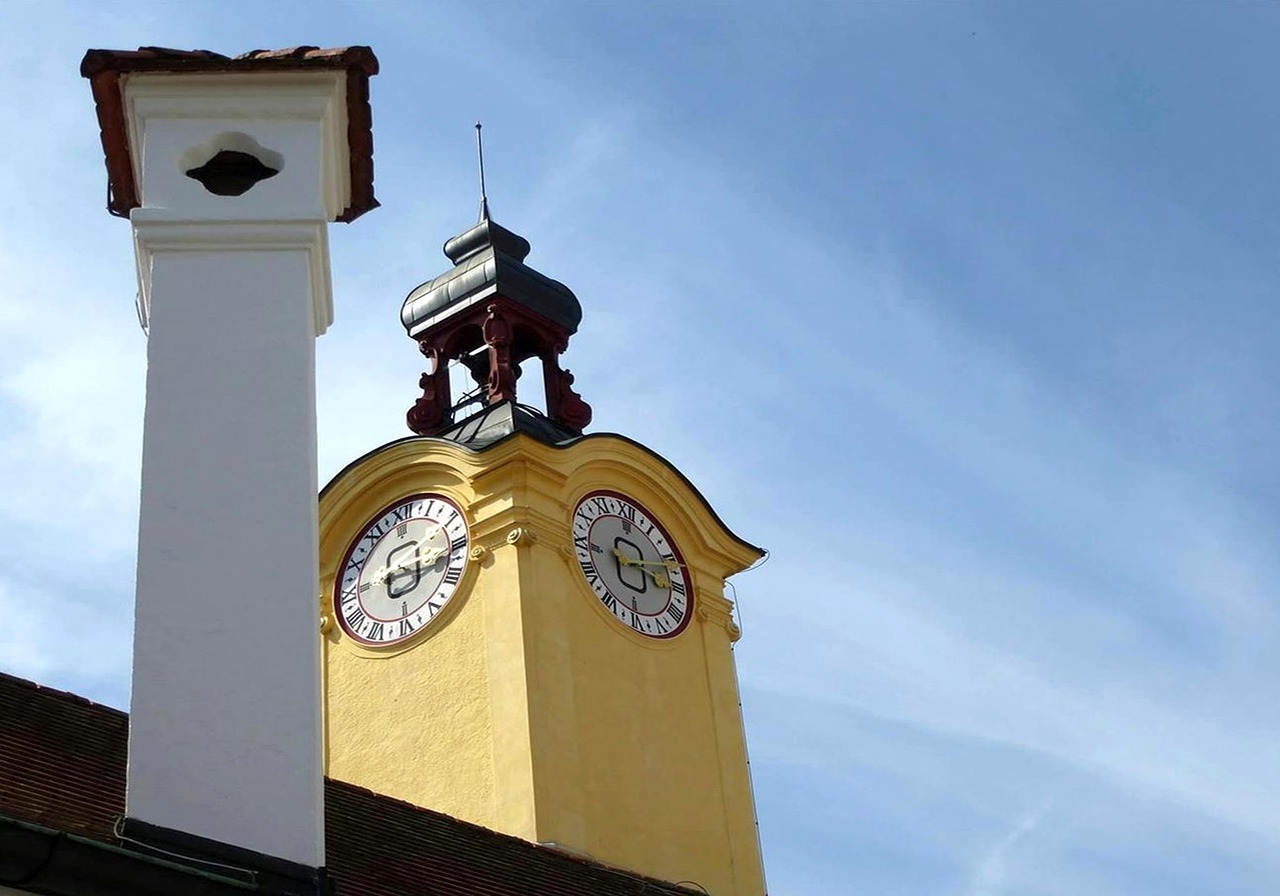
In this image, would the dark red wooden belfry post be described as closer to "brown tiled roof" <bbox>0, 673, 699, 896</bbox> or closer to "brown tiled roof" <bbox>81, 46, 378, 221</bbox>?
"brown tiled roof" <bbox>0, 673, 699, 896</bbox>

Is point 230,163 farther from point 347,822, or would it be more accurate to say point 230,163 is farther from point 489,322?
point 489,322

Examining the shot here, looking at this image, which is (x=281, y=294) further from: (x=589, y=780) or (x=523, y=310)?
(x=523, y=310)

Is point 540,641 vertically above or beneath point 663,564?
beneath

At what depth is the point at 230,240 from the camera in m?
8.30

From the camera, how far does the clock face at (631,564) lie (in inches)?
750

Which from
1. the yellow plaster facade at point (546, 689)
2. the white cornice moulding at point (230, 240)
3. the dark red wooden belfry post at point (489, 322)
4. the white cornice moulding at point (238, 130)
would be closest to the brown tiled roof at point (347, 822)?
the white cornice moulding at point (230, 240)

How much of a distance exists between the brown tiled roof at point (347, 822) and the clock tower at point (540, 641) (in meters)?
5.19

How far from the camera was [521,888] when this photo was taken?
10.8 m

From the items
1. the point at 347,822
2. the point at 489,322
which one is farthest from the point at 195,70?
the point at 489,322

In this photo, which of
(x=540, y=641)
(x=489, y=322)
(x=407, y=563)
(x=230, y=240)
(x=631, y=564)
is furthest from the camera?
(x=489, y=322)

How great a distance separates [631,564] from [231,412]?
1173 centimetres

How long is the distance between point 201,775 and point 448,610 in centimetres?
1169

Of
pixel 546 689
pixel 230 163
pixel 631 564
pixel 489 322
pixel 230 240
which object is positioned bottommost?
pixel 230 240

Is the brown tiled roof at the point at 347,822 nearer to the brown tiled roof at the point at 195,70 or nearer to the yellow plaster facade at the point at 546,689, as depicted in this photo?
the brown tiled roof at the point at 195,70
